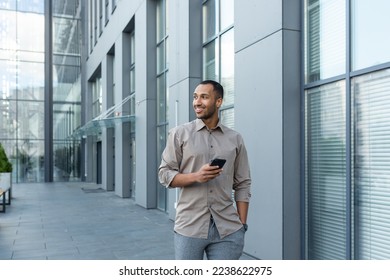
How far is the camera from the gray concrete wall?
569cm

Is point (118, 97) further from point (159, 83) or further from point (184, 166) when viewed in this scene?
point (184, 166)

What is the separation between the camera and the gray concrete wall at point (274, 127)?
5.69 metres

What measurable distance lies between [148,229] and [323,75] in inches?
219

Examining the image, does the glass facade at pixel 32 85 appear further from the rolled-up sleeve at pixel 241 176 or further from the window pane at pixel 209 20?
the rolled-up sleeve at pixel 241 176

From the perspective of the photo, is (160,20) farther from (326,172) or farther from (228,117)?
(326,172)

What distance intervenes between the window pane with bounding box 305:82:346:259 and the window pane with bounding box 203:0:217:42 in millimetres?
4106

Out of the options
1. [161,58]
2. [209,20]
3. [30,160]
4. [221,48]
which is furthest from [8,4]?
[221,48]

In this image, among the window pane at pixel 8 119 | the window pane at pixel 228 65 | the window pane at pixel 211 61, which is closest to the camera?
the window pane at pixel 228 65

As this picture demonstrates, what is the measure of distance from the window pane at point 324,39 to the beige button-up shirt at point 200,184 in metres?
3.00

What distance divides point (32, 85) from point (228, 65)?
827 inches

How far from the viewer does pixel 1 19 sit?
25328 millimetres

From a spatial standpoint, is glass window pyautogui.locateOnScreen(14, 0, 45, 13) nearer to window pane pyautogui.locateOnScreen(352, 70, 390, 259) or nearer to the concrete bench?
the concrete bench

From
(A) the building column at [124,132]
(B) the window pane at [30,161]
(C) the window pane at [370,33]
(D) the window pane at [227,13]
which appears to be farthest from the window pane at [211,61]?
(B) the window pane at [30,161]

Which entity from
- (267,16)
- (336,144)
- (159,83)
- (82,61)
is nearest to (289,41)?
(267,16)
